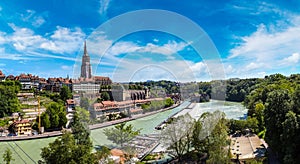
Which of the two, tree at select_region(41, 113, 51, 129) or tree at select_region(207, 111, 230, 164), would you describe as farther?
tree at select_region(41, 113, 51, 129)

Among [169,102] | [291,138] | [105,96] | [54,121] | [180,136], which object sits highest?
[105,96]

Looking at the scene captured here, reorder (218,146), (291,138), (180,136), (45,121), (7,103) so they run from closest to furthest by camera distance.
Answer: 1. (291,138)
2. (218,146)
3. (180,136)
4. (45,121)
5. (7,103)

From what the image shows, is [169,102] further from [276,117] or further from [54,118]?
[276,117]

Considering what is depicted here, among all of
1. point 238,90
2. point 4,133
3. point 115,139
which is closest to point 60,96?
point 4,133

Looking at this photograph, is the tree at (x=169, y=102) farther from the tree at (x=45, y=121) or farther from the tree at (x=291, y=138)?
the tree at (x=291, y=138)

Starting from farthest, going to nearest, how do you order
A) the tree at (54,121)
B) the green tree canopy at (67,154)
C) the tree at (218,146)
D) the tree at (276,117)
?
1. the tree at (54,121)
2. the tree at (276,117)
3. the tree at (218,146)
4. the green tree canopy at (67,154)

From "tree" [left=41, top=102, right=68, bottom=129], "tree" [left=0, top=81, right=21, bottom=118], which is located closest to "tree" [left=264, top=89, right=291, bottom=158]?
"tree" [left=41, top=102, right=68, bottom=129]

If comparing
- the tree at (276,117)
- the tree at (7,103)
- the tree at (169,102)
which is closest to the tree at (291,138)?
the tree at (276,117)

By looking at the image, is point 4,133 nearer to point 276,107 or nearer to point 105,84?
point 105,84

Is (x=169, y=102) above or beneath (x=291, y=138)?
above

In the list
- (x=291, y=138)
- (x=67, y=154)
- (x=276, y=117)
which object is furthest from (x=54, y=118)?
(x=291, y=138)

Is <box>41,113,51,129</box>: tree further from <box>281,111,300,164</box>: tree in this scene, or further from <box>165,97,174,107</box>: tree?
<box>281,111,300,164</box>: tree
